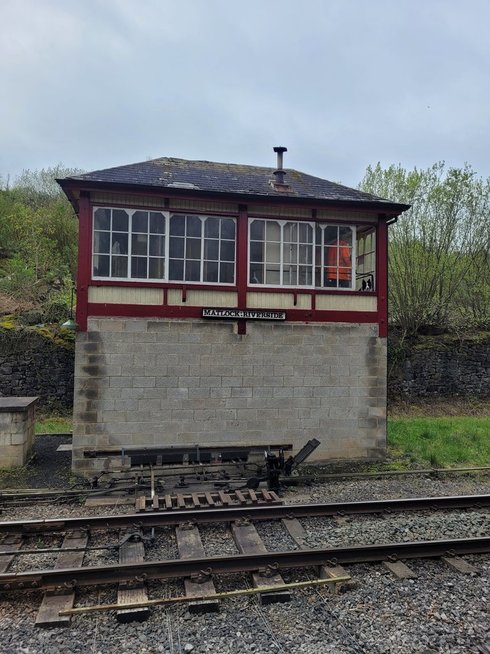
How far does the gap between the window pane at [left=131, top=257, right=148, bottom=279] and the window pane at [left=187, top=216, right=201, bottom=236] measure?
1147 millimetres

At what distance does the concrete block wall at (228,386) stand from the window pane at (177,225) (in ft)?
6.26

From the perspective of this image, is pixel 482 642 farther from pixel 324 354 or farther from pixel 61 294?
pixel 61 294

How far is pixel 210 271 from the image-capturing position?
10.2 meters

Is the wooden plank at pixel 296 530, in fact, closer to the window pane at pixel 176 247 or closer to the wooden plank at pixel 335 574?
the wooden plank at pixel 335 574

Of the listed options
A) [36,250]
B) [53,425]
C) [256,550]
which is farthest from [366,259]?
[36,250]

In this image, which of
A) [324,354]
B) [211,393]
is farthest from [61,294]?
[324,354]

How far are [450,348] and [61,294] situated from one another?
15.0 m

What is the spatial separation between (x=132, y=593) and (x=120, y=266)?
6.63 m

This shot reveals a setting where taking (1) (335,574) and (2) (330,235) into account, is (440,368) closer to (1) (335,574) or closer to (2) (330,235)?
(2) (330,235)

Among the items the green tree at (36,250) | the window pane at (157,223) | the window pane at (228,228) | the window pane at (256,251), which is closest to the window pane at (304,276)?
the window pane at (256,251)

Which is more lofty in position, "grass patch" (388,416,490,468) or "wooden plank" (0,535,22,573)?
"grass patch" (388,416,490,468)

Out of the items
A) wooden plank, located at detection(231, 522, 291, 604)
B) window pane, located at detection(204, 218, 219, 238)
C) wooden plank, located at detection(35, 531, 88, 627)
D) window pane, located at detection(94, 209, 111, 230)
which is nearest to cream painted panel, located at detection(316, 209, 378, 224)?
window pane, located at detection(204, 218, 219, 238)

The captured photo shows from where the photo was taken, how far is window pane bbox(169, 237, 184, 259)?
1000 cm

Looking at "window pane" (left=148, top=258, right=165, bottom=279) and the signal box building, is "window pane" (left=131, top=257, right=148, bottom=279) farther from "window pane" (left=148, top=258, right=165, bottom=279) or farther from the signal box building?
"window pane" (left=148, top=258, right=165, bottom=279)
